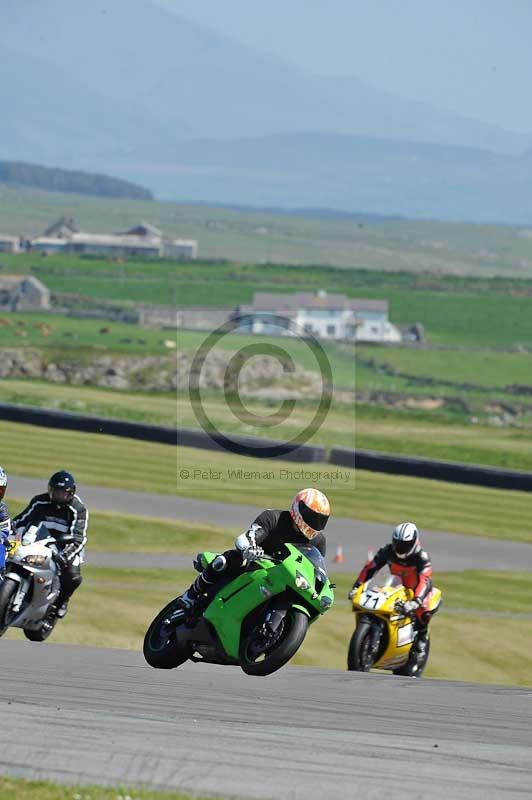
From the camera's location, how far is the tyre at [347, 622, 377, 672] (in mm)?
17078

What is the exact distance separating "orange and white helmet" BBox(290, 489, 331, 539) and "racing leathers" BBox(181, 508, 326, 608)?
96mm

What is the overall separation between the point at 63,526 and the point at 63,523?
0.13 ft

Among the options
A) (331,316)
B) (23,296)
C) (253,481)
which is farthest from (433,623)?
(331,316)

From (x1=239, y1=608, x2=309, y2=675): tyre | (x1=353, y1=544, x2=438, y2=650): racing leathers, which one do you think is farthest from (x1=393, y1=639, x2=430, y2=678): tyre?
(x1=239, y1=608, x2=309, y2=675): tyre

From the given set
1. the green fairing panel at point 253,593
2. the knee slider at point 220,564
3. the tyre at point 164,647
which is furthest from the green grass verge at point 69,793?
the tyre at point 164,647

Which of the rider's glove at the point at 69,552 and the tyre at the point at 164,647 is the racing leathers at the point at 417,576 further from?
the tyre at the point at 164,647

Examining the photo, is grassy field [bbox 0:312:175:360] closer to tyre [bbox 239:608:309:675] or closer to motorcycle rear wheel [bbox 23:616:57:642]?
motorcycle rear wheel [bbox 23:616:57:642]

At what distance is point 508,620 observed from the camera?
29.1 m

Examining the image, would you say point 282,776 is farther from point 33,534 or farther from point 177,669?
point 33,534

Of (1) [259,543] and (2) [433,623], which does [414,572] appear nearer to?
(1) [259,543]

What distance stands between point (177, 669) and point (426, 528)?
27182 mm

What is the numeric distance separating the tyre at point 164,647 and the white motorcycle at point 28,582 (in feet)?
9.03

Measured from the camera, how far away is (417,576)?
18.1 meters

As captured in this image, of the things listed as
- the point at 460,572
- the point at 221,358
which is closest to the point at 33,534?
the point at 460,572
